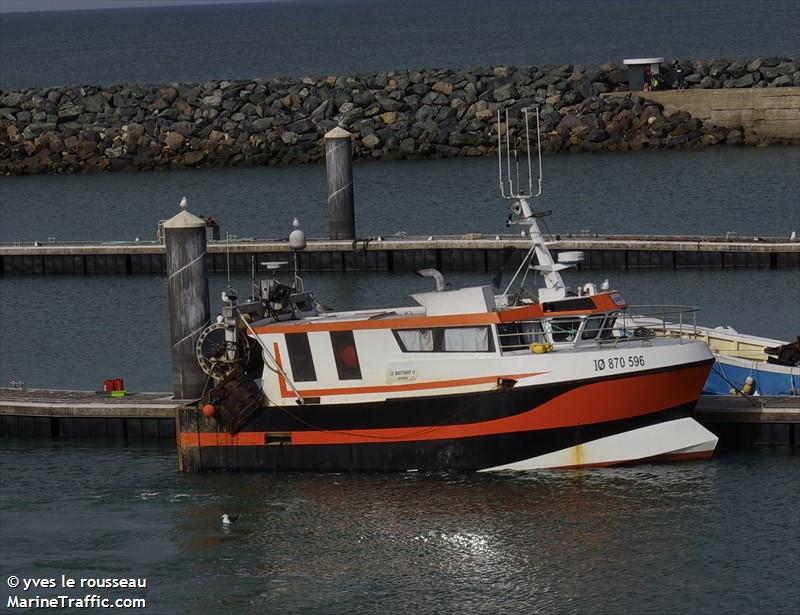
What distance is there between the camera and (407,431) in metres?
30.1

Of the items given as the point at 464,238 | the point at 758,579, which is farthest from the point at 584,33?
the point at 758,579

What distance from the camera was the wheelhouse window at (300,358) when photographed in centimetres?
3036

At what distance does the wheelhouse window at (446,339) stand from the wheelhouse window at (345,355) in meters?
0.85

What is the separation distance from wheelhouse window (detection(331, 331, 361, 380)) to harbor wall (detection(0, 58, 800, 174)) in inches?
1755

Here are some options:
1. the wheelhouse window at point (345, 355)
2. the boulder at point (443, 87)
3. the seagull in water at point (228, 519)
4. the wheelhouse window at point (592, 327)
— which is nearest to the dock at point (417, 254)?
the wheelhouse window at point (345, 355)

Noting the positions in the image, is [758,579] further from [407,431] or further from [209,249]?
[209,249]

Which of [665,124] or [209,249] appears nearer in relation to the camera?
[209,249]

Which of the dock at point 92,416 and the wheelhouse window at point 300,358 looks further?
the dock at point 92,416

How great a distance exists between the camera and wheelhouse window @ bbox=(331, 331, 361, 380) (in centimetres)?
3016

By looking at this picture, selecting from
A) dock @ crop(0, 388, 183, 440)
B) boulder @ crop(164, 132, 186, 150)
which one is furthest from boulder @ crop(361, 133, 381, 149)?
dock @ crop(0, 388, 183, 440)

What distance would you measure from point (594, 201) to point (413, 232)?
8.53 meters

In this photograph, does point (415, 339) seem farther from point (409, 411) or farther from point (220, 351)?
point (220, 351)

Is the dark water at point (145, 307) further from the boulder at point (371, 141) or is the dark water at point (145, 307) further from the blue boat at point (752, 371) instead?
the boulder at point (371, 141)

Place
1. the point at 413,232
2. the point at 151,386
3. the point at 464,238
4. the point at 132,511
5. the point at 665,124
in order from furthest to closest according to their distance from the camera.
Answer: the point at 665,124 → the point at 413,232 → the point at 464,238 → the point at 151,386 → the point at 132,511
